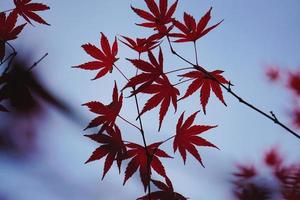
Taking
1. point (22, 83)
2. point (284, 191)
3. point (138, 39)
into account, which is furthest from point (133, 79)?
point (22, 83)

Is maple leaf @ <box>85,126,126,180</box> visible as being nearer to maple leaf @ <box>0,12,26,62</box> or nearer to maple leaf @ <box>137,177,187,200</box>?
maple leaf @ <box>137,177,187,200</box>

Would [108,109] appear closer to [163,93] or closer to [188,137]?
[163,93]

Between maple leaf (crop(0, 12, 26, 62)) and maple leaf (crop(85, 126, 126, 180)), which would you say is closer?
maple leaf (crop(85, 126, 126, 180))

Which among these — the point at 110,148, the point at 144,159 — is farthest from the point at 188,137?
the point at 110,148

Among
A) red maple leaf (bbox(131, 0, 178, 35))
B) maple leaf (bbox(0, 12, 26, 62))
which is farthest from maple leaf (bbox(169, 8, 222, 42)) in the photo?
maple leaf (bbox(0, 12, 26, 62))

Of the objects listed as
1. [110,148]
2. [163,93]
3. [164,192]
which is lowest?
[164,192]
